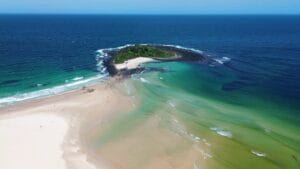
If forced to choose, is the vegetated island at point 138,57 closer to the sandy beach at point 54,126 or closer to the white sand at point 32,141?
the sandy beach at point 54,126

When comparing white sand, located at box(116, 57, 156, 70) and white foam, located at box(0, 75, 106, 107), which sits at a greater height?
white foam, located at box(0, 75, 106, 107)

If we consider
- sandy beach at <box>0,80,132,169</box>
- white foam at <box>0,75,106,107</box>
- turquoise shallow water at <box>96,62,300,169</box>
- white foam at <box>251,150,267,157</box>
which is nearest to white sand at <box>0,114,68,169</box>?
sandy beach at <box>0,80,132,169</box>

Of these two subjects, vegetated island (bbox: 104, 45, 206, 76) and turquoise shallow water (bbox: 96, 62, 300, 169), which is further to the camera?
vegetated island (bbox: 104, 45, 206, 76)

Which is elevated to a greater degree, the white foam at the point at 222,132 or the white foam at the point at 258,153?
the white foam at the point at 258,153

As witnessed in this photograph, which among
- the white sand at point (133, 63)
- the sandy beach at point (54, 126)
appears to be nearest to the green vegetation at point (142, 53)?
the white sand at point (133, 63)

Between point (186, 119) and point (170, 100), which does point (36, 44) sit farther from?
point (186, 119)

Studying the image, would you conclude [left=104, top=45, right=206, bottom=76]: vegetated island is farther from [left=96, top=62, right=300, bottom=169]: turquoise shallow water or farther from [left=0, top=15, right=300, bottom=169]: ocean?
[left=96, top=62, right=300, bottom=169]: turquoise shallow water

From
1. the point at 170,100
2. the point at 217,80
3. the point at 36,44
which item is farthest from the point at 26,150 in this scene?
the point at 36,44
